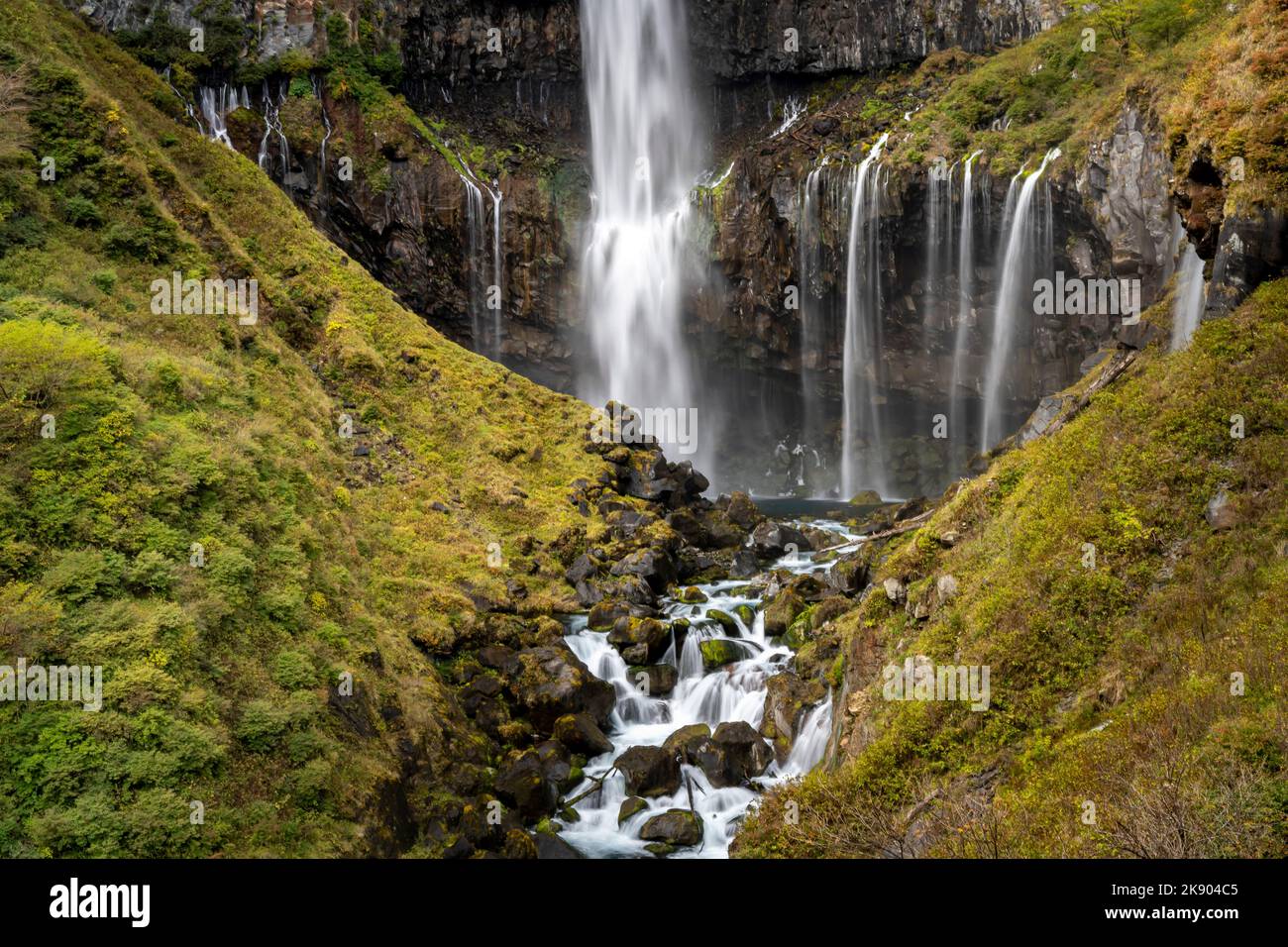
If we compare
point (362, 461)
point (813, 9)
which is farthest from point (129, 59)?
point (813, 9)

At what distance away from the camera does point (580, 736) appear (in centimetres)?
1578

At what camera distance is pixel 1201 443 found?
10.9 m

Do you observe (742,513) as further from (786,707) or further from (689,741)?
(689,741)

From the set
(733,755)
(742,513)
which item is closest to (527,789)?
(733,755)

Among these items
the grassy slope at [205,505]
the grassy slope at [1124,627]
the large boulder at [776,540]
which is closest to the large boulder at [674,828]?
the grassy slope at [1124,627]

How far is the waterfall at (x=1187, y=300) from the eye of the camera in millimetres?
14297

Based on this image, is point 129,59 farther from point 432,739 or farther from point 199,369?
point 432,739

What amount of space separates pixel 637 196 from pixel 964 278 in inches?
733

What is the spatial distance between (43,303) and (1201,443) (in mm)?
19028

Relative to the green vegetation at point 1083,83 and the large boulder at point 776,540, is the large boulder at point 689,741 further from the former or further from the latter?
the green vegetation at point 1083,83

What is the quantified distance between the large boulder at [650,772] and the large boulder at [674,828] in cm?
79

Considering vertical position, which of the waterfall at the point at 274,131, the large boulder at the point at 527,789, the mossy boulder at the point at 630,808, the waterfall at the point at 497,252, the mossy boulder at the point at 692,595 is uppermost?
the waterfall at the point at 274,131

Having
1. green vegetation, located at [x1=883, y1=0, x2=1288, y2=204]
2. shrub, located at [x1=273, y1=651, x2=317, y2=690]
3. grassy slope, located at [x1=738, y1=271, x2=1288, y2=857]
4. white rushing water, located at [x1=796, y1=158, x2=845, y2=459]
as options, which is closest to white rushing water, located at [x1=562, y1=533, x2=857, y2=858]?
grassy slope, located at [x1=738, y1=271, x2=1288, y2=857]

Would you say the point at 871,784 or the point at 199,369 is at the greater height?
the point at 199,369
